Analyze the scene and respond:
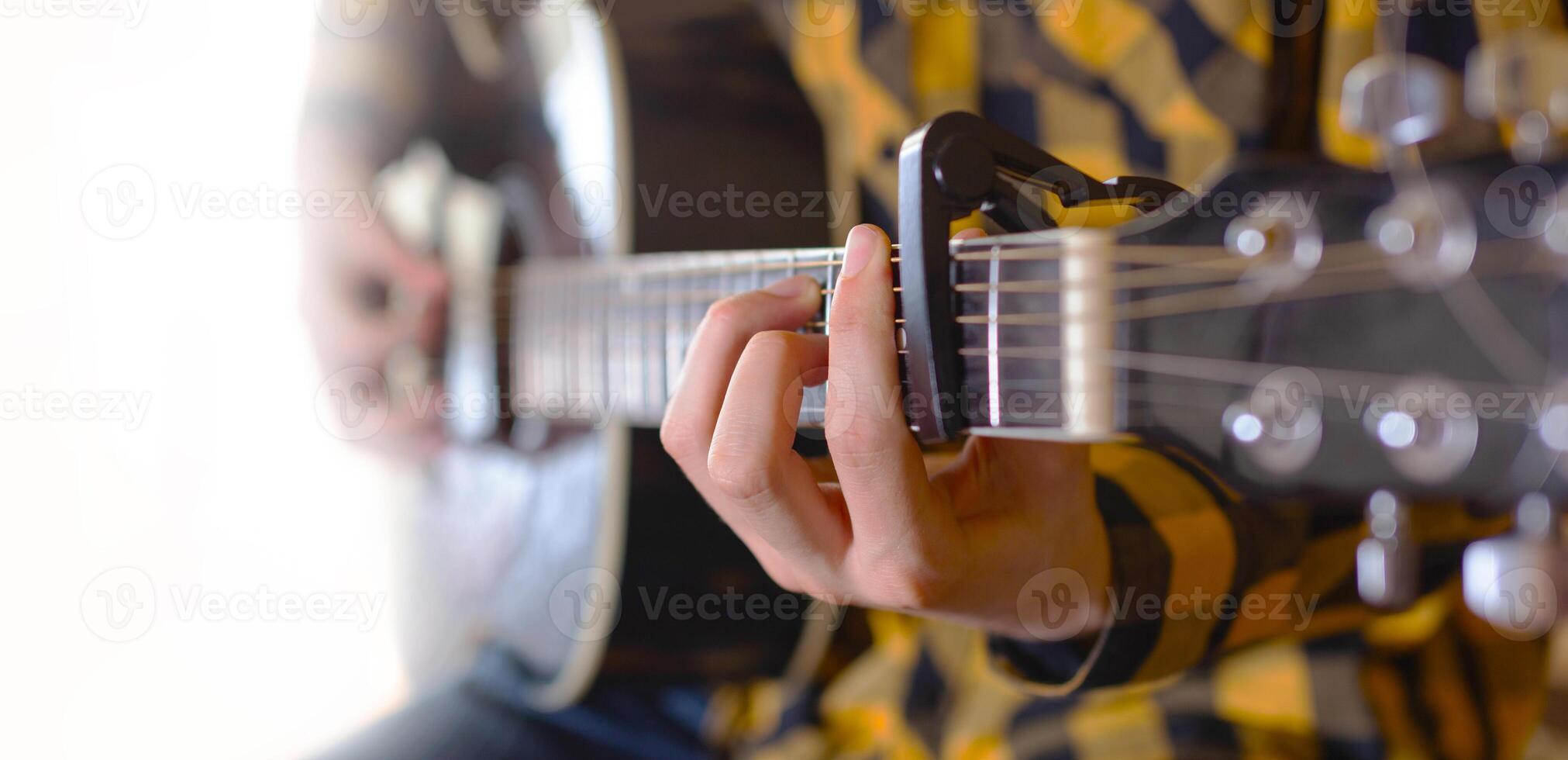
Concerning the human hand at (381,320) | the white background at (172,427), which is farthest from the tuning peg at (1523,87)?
the white background at (172,427)

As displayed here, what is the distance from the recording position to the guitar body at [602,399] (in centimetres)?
64

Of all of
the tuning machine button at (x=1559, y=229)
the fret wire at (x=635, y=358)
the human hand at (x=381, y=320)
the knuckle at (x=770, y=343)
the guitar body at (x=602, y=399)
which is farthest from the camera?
the human hand at (x=381, y=320)

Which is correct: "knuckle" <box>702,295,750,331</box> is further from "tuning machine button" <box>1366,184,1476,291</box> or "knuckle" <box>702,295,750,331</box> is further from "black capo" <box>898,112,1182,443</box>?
"tuning machine button" <box>1366,184,1476,291</box>

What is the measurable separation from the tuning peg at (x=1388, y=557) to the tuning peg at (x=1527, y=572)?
0.03 meters

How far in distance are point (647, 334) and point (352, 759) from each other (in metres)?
0.51

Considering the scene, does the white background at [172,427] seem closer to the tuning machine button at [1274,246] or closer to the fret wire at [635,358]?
the fret wire at [635,358]

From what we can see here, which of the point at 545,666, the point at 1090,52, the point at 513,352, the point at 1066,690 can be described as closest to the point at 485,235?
the point at 513,352

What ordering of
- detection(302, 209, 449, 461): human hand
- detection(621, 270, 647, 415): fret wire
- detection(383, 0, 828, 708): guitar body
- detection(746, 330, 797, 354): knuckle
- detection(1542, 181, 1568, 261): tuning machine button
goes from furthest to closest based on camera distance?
detection(302, 209, 449, 461): human hand
detection(383, 0, 828, 708): guitar body
detection(621, 270, 647, 415): fret wire
detection(746, 330, 797, 354): knuckle
detection(1542, 181, 1568, 261): tuning machine button

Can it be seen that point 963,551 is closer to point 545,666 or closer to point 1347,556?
point 1347,556

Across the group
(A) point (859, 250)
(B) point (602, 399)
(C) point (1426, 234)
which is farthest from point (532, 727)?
(C) point (1426, 234)

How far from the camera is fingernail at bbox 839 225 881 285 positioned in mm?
297

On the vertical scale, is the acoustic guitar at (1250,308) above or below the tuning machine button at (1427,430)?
above

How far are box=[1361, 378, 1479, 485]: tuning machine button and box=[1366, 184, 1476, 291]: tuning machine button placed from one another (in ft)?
0.10

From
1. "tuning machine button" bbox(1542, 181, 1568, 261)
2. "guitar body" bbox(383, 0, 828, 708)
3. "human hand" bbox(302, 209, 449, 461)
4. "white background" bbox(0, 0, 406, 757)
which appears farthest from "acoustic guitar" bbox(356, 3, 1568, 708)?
"white background" bbox(0, 0, 406, 757)
